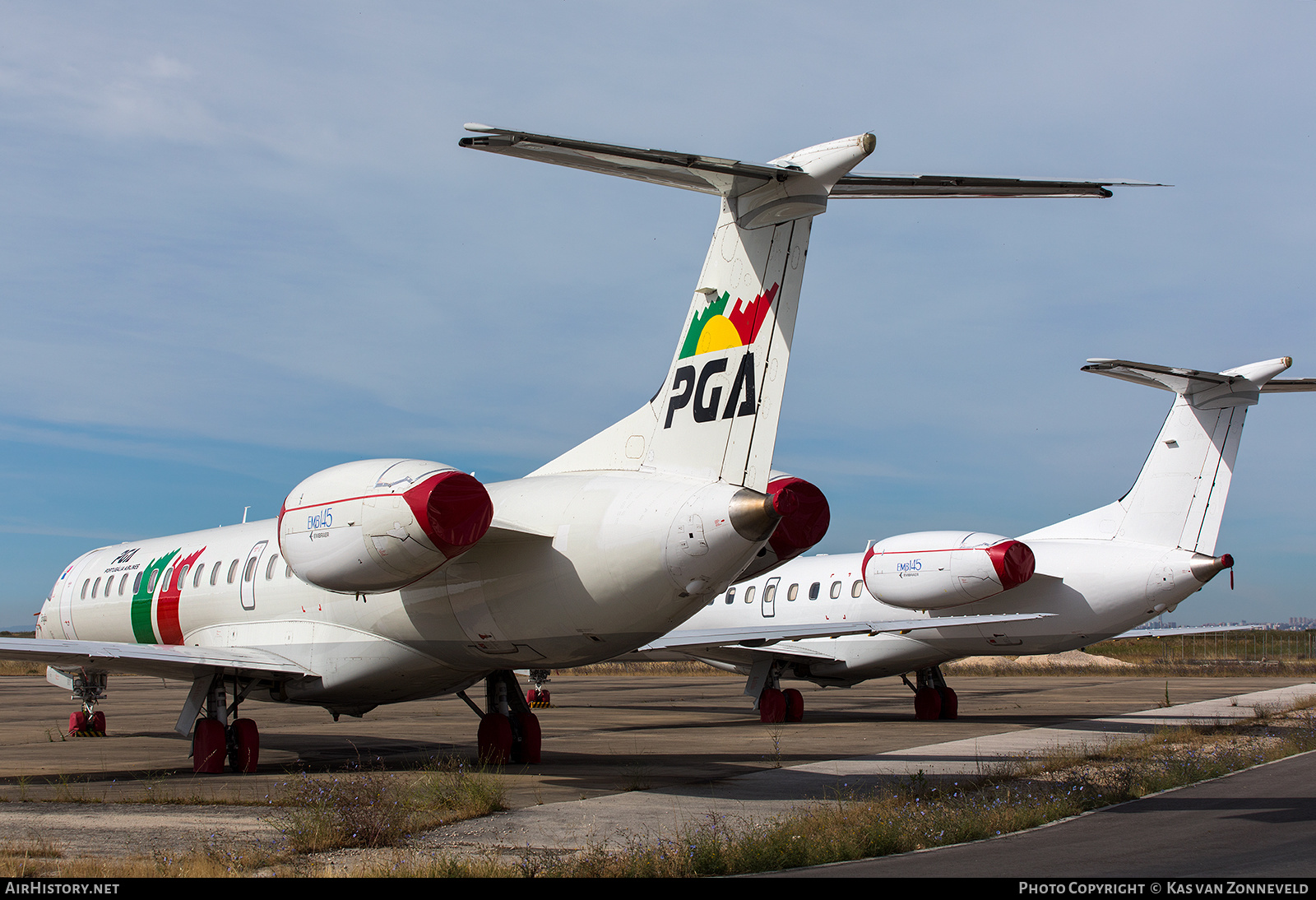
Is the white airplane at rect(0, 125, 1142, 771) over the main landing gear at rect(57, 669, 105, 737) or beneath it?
over

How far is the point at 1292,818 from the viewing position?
902cm

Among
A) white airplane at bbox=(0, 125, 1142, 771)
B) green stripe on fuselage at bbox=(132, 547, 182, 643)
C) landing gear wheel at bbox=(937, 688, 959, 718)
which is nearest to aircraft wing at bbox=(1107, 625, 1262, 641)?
landing gear wheel at bbox=(937, 688, 959, 718)

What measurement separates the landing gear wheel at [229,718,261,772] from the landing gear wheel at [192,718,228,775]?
0.41 ft

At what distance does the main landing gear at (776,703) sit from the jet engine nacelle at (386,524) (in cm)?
1368

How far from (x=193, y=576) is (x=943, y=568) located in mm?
12391

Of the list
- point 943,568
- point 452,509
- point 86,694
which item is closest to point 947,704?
point 943,568

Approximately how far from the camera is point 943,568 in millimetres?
19078

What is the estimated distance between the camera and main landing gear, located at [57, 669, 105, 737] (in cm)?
1834

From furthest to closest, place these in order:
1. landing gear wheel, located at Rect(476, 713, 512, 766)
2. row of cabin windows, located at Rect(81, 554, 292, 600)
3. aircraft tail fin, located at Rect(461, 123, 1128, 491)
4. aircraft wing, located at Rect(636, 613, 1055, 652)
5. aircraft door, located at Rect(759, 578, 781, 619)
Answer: aircraft door, located at Rect(759, 578, 781, 619) → aircraft wing, located at Rect(636, 613, 1055, 652) → row of cabin windows, located at Rect(81, 554, 292, 600) → landing gear wheel, located at Rect(476, 713, 512, 766) → aircraft tail fin, located at Rect(461, 123, 1128, 491)

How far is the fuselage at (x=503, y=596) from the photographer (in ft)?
30.8

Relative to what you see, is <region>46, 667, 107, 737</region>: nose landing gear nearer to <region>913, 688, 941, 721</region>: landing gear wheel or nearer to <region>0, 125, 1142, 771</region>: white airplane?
<region>0, 125, 1142, 771</region>: white airplane

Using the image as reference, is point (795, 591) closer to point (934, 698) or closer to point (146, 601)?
point (934, 698)

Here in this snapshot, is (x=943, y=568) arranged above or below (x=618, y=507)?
below

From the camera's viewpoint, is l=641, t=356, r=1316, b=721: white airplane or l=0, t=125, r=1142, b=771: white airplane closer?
l=0, t=125, r=1142, b=771: white airplane
